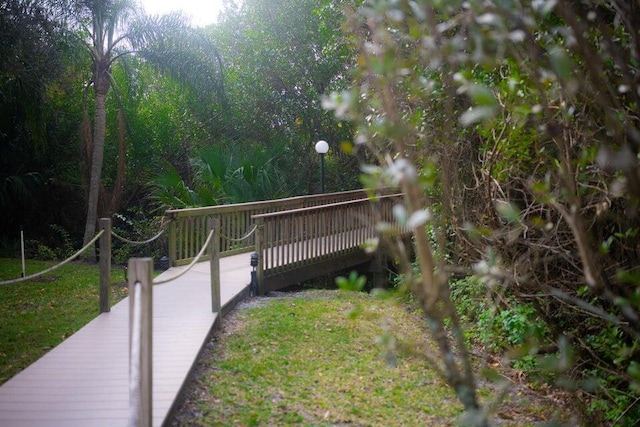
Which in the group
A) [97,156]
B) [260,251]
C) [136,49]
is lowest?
[260,251]

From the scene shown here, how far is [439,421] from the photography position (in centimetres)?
577

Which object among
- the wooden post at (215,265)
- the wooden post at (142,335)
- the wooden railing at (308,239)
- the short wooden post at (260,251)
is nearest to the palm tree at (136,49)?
the wooden railing at (308,239)

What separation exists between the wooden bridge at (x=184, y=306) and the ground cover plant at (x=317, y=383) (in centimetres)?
31

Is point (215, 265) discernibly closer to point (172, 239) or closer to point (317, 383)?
point (317, 383)

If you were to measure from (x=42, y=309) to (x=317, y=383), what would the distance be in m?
5.38

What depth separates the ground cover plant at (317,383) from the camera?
5.60 metres

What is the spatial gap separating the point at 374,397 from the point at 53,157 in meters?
16.2

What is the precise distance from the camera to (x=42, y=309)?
32.5 feet

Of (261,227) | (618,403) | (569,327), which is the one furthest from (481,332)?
(261,227)

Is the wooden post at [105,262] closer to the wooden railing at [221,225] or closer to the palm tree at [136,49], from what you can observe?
the wooden railing at [221,225]

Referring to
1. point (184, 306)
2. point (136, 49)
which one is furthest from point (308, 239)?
point (136, 49)

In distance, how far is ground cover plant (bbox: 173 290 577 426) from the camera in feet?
18.4

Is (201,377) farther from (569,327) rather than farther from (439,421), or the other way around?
(569,327)

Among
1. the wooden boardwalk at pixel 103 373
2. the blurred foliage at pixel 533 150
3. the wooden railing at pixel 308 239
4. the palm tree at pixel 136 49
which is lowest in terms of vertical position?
the wooden boardwalk at pixel 103 373
